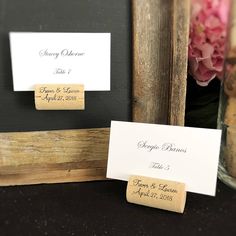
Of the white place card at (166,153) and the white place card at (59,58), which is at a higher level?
the white place card at (59,58)

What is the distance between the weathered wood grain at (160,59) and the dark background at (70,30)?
21 millimetres

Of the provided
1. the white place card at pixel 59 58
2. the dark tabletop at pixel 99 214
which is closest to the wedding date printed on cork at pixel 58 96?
the white place card at pixel 59 58

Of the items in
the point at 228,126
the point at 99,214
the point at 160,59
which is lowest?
the point at 99,214

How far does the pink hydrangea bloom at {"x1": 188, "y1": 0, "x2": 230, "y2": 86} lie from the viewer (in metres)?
0.73

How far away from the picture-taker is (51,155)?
681 mm

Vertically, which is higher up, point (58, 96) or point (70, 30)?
point (70, 30)

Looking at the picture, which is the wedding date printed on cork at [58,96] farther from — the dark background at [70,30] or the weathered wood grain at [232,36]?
the weathered wood grain at [232,36]

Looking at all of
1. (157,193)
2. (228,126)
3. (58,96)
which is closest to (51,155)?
(58,96)

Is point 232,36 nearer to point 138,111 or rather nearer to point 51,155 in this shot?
point 138,111

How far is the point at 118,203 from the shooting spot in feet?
2.06

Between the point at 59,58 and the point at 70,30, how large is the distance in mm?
54

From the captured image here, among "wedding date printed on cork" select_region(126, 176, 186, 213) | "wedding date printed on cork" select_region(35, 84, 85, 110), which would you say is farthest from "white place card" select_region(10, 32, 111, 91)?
"wedding date printed on cork" select_region(126, 176, 186, 213)

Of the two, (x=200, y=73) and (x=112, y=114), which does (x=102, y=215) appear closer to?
(x=112, y=114)

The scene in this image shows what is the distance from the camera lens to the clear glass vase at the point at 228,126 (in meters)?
0.65
